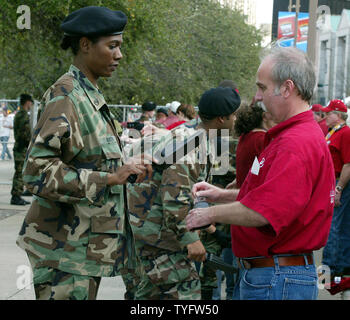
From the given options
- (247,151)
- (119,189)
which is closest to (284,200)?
(119,189)

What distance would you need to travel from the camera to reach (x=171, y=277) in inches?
164

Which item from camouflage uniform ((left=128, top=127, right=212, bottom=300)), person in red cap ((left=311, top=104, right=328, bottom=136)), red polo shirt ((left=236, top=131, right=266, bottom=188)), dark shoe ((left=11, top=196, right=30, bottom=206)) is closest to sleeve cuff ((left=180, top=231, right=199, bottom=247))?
camouflage uniform ((left=128, top=127, right=212, bottom=300))

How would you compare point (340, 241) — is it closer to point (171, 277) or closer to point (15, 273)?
point (171, 277)

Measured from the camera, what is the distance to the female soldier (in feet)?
9.07

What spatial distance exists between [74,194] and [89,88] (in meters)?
0.59

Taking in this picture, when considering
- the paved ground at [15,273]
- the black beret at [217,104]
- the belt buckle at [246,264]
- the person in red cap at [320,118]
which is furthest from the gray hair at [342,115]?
the belt buckle at [246,264]

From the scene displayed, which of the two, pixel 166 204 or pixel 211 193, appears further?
pixel 166 204

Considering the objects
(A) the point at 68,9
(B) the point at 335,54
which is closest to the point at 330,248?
(A) the point at 68,9

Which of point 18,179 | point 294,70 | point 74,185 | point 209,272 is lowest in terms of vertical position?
point 18,179

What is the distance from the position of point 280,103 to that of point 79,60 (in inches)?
41.7

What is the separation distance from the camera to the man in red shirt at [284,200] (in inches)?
100.0

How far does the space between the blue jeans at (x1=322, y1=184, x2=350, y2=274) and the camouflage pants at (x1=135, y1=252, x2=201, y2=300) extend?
313 centimetres

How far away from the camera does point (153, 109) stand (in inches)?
534

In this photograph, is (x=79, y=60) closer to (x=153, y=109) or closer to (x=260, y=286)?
(x=260, y=286)
